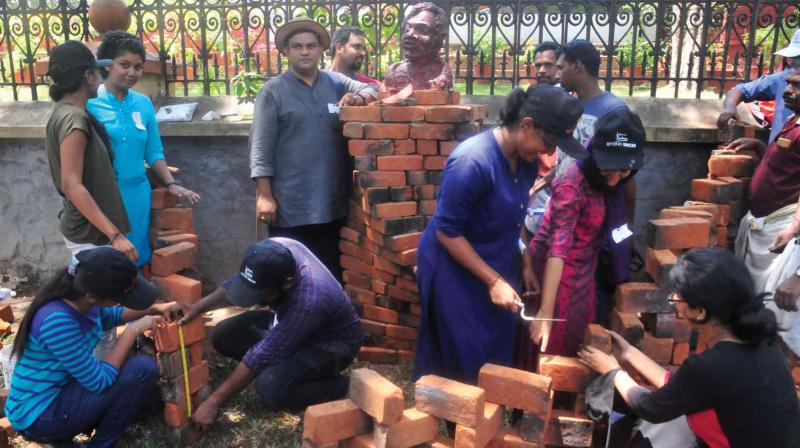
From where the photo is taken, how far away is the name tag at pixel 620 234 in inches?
115

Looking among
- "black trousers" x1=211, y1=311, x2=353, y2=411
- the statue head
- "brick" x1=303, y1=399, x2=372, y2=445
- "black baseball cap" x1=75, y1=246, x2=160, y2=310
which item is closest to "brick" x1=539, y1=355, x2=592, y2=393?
"brick" x1=303, y1=399, x2=372, y2=445

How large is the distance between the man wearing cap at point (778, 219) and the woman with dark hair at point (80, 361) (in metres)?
3.27

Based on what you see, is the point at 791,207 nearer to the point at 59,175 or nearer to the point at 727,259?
the point at 727,259

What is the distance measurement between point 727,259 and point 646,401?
57 centimetres

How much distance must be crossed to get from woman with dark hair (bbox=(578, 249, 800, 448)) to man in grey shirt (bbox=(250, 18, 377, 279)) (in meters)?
2.32

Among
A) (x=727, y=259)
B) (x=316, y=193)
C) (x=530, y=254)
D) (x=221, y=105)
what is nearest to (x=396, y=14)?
(x=221, y=105)

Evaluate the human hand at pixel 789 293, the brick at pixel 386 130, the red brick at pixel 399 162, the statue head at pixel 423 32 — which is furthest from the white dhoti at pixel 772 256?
the statue head at pixel 423 32

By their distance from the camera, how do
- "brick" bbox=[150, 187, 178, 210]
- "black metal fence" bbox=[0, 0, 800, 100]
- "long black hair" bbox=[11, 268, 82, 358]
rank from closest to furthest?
"long black hair" bbox=[11, 268, 82, 358] → "brick" bbox=[150, 187, 178, 210] → "black metal fence" bbox=[0, 0, 800, 100]

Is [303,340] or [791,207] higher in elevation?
[791,207]

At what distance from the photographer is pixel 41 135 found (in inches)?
203

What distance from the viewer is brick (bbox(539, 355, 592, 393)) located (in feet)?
8.50

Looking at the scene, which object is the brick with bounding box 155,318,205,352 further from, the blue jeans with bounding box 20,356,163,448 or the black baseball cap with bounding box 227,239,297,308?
the black baseball cap with bounding box 227,239,297,308

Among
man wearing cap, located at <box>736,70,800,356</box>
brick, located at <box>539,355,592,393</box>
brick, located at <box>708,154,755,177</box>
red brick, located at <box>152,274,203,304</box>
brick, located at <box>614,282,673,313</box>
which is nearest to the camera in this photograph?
brick, located at <box>539,355,592,393</box>

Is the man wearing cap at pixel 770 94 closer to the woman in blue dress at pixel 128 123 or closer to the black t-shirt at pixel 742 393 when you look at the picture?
the black t-shirt at pixel 742 393
